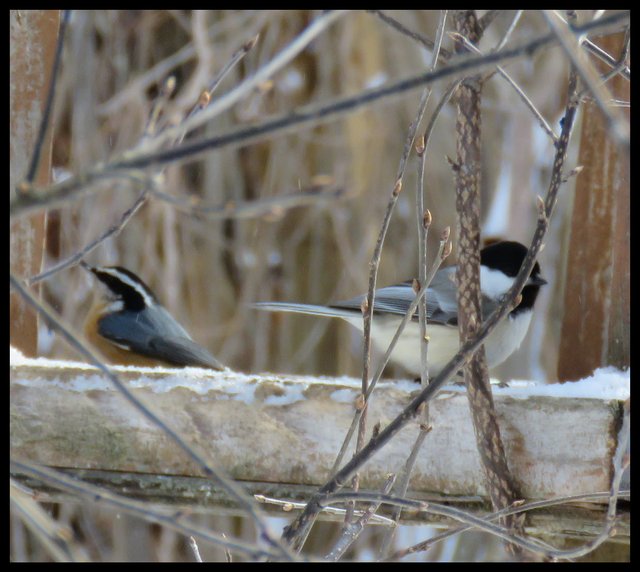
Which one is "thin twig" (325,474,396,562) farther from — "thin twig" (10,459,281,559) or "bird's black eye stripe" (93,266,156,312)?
"bird's black eye stripe" (93,266,156,312)

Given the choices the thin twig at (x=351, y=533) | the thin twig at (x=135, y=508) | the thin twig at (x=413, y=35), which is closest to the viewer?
the thin twig at (x=135, y=508)

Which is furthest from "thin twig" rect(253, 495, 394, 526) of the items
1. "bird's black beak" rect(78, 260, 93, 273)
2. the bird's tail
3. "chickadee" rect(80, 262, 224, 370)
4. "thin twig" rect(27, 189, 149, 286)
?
"bird's black beak" rect(78, 260, 93, 273)

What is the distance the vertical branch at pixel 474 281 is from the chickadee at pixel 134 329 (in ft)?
4.84

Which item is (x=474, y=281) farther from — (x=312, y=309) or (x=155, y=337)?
(x=155, y=337)

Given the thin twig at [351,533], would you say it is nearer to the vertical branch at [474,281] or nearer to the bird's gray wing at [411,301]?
the vertical branch at [474,281]

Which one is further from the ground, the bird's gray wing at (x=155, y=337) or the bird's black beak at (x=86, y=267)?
the bird's black beak at (x=86, y=267)

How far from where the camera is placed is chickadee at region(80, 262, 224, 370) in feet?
9.50

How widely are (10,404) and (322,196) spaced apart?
1.06 meters

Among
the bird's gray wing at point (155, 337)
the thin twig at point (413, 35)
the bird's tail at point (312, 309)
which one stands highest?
the thin twig at point (413, 35)

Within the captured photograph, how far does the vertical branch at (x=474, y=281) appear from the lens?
1.41 meters

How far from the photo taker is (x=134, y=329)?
303 cm

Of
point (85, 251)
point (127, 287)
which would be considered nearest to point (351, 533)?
point (85, 251)

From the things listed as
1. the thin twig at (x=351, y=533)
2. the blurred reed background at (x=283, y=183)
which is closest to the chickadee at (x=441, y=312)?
the thin twig at (x=351, y=533)

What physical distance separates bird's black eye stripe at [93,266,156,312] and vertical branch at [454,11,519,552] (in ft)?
6.09
